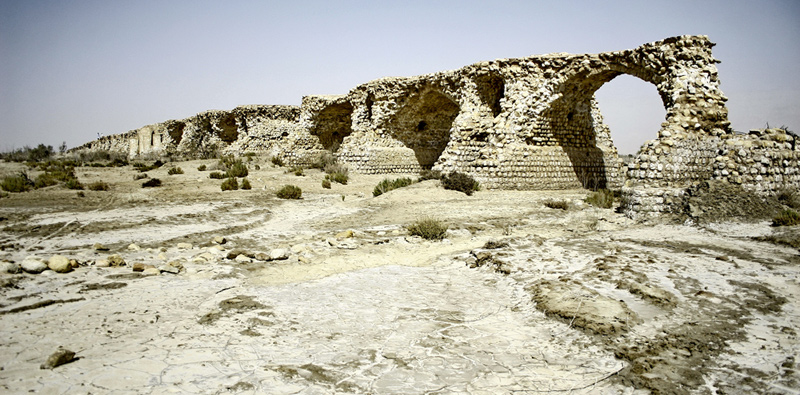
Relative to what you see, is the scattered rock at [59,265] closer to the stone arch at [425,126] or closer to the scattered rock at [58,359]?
the scattered rock at [58,359]

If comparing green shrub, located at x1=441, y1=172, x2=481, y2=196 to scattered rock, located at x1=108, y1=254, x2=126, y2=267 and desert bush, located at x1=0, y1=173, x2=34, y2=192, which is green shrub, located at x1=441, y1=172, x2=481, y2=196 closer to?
scattered rock, located at x1=108, y1=254, x2=126, y2=267

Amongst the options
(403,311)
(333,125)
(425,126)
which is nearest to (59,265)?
(403,311)

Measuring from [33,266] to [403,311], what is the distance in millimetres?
4439

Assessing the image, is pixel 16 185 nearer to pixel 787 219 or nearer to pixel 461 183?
pixel 461 183

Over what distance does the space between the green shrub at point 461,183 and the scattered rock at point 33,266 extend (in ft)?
36.2

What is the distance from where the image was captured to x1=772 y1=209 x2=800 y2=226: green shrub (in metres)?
8.04

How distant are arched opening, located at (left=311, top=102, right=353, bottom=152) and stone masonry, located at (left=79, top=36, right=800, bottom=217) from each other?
0.06m

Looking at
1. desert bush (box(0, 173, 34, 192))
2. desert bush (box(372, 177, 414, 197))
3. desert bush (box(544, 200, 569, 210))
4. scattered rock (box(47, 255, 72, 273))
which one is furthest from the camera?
desert bush (box(372, 177, 414, 197))

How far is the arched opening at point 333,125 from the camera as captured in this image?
24172 millimetres

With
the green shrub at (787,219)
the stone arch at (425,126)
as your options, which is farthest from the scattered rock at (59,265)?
the stone arch at (425,126)

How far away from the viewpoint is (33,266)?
5152 mm

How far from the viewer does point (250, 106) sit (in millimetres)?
28531

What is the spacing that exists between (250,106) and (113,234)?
2183 centimetres

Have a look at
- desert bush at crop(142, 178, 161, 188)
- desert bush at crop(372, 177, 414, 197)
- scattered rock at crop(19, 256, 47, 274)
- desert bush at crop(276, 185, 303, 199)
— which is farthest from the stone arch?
scattered rock at crop(19, 256, 47, 274)
